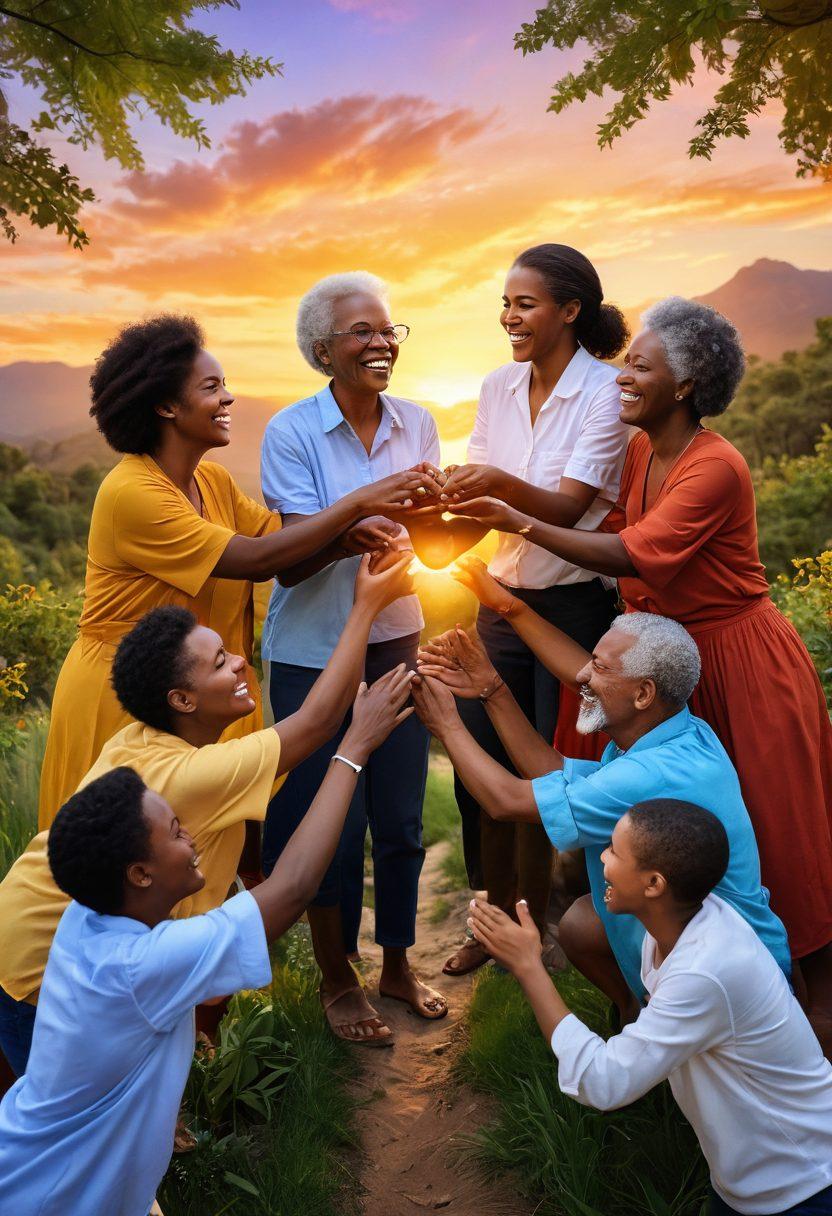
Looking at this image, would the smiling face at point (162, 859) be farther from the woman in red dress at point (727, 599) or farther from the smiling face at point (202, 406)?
the woman in red dress at point (727, 599)

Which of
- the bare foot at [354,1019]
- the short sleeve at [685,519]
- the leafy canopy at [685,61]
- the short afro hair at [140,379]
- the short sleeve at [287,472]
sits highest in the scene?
the leafy canopy at [685,61]

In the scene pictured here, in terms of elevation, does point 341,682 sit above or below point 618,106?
below

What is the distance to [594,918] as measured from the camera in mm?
3352

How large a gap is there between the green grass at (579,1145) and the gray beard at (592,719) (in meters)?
1.15

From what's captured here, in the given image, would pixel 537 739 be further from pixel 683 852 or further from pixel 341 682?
pixel 683 852

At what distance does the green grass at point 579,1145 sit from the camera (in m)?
3.11

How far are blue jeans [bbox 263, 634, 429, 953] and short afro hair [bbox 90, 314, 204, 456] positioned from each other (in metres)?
1.04

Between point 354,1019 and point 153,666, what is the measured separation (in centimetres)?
194

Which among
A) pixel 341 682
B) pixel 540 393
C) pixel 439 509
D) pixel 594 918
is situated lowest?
pixel 594 918

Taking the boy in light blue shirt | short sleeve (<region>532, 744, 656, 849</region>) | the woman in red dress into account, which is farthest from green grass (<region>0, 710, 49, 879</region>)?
the woman in red dress

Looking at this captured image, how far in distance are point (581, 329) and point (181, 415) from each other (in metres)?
1.64

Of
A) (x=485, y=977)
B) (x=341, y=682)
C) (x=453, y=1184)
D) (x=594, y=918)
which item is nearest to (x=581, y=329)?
(x=341, y=682)

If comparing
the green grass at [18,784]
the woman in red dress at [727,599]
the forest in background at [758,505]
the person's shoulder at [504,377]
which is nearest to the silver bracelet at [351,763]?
the woman in red dress at [727,599]

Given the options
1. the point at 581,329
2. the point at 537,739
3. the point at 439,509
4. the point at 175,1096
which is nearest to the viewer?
the point at 175,1096
